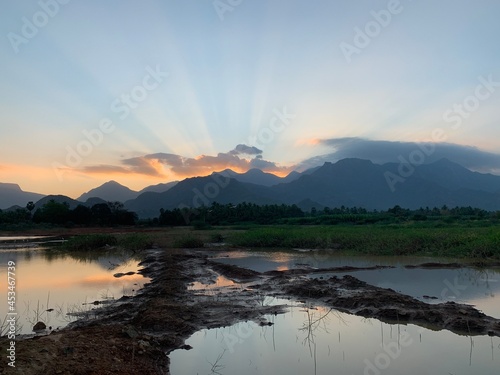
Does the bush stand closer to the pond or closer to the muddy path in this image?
the muddy path

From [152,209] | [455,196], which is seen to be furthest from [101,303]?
[455,196]

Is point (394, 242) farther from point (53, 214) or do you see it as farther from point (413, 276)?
point (53, 214)

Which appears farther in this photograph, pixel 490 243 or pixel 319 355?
pixel 490 243

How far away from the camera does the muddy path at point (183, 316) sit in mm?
5375

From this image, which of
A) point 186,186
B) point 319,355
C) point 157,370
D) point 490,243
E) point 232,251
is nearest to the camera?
point 157,370

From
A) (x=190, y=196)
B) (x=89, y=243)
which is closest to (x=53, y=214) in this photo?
(x=89, y=243)

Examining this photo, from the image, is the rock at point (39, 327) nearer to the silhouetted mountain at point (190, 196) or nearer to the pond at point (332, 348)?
the pond at point (332, 348)

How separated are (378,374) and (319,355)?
1.09 m

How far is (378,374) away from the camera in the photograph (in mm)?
5707

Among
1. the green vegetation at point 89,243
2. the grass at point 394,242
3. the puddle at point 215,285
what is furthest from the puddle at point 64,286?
the grass at point 394,242

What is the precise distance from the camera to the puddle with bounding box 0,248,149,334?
8955mm

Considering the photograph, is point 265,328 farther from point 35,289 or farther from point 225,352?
Answer: point 35,289

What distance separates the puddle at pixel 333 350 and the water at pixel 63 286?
357 centimetres

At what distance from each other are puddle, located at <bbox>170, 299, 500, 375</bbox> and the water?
3567 millimetres
